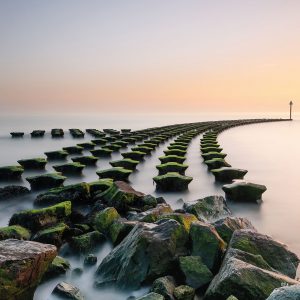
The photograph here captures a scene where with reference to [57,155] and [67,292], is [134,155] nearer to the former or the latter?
[57,155]

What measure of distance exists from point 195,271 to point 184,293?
603 millimetres

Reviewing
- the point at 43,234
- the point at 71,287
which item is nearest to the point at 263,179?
the point at 43,234

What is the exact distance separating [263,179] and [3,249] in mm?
15930

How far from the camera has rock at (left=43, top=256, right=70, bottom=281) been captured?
7291 mm

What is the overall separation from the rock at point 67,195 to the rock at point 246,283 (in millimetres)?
7903

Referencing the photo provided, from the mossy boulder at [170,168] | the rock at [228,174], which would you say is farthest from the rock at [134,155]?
the rock at [228,174]

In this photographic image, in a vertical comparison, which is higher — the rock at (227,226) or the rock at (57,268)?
the rock at (227,226)

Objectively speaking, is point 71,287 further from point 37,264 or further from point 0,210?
point 0,210

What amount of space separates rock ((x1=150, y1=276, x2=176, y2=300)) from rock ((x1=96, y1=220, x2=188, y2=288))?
1.29ft

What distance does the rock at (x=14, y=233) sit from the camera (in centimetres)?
863

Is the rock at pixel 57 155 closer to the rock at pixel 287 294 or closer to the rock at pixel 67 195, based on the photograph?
the rock at pixel 67 195

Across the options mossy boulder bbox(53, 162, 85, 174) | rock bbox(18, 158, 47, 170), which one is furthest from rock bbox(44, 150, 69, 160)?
mossy boulder bbox(53, 162, 85, 174)

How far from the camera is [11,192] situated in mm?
14430

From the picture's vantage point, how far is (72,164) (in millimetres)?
19781
